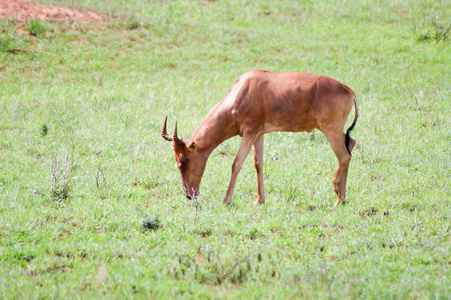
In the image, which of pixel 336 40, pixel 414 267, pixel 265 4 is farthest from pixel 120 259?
pixel 265 4

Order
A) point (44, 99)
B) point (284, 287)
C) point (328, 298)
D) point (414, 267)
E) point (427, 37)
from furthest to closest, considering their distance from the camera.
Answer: point (427, 37) → point (44, 99) → point (414, 267) → point (284, 287) → point (328, 298)

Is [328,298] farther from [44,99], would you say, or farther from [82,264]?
[44,99]

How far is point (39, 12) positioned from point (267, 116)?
43.4 feet

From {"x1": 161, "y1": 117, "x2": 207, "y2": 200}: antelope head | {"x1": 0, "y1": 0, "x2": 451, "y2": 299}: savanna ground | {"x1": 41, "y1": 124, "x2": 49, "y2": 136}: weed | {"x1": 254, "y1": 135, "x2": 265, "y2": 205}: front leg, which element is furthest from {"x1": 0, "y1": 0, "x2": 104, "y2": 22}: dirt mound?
{"x1": 254, "y1": 135, "x2": 265, "y2": 205}: front leg

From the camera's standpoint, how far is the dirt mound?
17109mm

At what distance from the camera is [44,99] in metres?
12.4

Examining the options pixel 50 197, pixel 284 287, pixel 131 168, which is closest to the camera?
pixel 284 287

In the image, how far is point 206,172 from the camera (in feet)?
28.2

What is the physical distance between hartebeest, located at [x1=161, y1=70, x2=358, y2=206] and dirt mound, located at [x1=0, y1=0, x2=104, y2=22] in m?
12.2

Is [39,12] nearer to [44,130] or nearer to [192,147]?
[44,130]

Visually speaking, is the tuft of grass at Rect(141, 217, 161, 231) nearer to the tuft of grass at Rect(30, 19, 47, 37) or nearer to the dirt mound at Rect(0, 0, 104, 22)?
the tuft of grass at Rect(30, 19, 47, 37)

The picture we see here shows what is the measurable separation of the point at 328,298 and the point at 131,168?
4.97m

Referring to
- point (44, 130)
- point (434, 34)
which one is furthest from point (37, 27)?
point (434, 34)

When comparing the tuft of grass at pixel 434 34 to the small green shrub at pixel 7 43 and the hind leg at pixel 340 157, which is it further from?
the small green shrub at pixel 7 43
